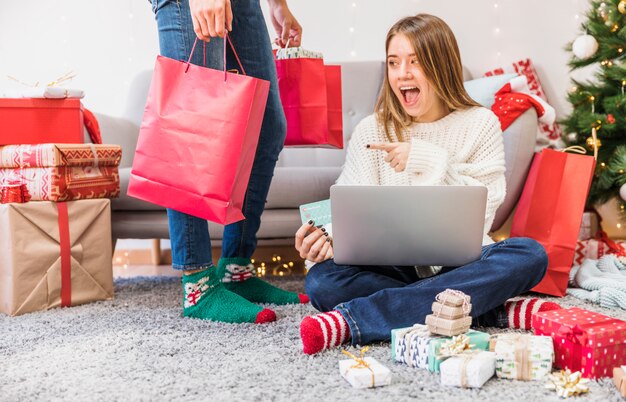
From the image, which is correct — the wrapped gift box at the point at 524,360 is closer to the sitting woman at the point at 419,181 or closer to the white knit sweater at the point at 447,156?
the sitting woman at the point at 419,181

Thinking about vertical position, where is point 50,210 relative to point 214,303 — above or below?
above

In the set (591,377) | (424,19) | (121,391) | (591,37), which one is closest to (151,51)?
(424,19)

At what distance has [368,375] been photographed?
0.94 metres

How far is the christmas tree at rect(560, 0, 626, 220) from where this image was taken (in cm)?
219

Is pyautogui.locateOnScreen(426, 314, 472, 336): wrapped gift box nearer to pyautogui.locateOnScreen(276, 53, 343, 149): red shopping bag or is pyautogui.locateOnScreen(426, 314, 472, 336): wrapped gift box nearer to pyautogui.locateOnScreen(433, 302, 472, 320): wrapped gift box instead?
pyautogui.locateOnScreen(433, 302, 472, 320): wrapped gift box

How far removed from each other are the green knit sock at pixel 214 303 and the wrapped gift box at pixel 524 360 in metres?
0.58

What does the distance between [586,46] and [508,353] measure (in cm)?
169

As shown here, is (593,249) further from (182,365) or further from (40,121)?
(40,121)

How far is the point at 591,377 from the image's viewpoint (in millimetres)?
963

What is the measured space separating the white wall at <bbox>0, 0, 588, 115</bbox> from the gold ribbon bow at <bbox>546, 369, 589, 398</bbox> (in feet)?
6.85

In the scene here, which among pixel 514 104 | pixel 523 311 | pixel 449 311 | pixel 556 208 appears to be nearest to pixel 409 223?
pixel 449 311

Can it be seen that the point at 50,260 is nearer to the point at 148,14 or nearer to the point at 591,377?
the point at 591,377

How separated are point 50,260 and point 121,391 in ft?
2.62

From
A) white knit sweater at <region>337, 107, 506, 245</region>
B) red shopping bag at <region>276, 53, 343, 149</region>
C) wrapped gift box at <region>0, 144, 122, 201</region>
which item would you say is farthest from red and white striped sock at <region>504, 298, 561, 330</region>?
wrapped gift box at <region>0, 144, 122, 201</region>
